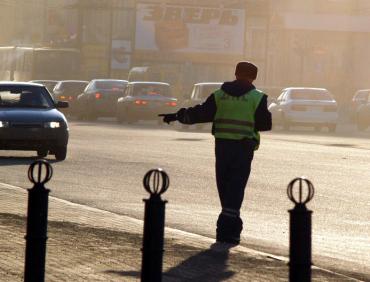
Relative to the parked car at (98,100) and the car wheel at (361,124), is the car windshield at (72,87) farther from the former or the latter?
the car wheel at (361,124)

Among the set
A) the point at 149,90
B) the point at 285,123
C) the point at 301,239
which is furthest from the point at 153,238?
the point at 149,90

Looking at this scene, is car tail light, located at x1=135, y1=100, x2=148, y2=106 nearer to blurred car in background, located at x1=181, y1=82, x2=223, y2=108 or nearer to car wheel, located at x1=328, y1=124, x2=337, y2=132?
blurred car in background, located at x1=181, y1=82, x2=223, y2=108

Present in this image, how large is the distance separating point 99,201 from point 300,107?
1072 inches

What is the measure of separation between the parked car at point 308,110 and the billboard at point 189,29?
31.2 m

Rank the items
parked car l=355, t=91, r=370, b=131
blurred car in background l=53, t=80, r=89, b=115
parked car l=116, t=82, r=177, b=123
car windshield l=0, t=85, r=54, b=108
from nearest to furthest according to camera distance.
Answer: car windshield l=0, t=85, r=54, b=108 → parked car l=355, t=91, r=370, b=131 → parked car l=116, t=82, r=177, b=123 → blurred car in background l=53, t=80, r=89, b=115

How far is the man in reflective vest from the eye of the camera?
13.0 metres

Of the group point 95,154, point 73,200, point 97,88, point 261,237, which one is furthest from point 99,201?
point 97,88

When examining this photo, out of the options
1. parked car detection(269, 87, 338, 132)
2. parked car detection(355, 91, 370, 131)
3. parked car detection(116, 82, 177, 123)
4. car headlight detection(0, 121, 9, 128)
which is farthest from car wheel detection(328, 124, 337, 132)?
car headlight detection(0, 121, 9, 128)

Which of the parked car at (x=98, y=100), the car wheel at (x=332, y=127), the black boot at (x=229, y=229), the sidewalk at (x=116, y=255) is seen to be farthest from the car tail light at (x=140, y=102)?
the black boot at (x=229, y=229)

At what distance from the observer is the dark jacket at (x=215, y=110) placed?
43.2ft

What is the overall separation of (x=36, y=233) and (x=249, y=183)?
13.4 meters

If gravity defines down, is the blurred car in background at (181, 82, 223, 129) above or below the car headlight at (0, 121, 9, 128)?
below

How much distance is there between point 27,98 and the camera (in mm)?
27219

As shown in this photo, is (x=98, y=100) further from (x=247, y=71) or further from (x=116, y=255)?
(x=116, y=255)
